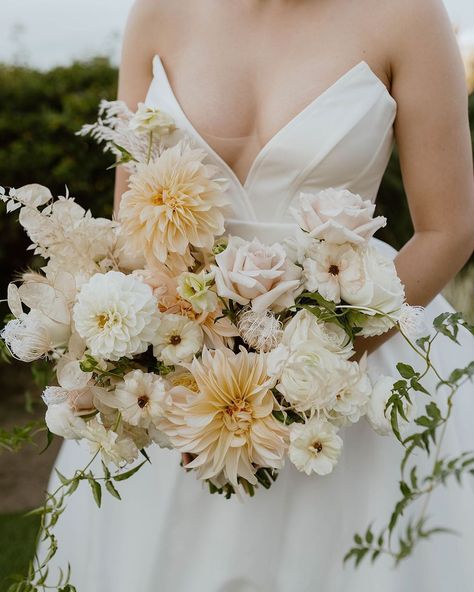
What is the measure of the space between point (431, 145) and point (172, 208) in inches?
28.5

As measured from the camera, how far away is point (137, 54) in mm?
2279

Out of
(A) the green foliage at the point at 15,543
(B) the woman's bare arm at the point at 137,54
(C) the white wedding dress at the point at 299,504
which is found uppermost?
(B) the woman's bare arm at the point at 137,54

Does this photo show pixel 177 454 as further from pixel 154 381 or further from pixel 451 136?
pixel 451 136

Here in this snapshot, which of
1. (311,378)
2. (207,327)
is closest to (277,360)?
(311,378)

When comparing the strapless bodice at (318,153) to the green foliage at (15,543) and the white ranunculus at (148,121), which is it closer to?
the white ranunculus at (148,121)

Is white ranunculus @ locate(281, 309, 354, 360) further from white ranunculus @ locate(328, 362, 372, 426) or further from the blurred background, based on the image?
the blurred background

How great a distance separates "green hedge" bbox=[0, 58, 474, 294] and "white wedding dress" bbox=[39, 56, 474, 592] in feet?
11.0

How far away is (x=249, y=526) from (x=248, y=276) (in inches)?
30.1

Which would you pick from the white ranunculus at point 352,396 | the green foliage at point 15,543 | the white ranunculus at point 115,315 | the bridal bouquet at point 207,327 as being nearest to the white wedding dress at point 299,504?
the bridal bouquet at point 207,327

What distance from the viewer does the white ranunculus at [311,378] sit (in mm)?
1388

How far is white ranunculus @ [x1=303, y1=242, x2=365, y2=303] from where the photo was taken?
1.45 meters

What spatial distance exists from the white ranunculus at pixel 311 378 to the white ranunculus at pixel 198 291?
19 cm

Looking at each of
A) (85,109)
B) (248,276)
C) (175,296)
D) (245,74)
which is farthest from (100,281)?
(85,109)

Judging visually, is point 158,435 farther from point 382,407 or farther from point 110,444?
point 382,407
